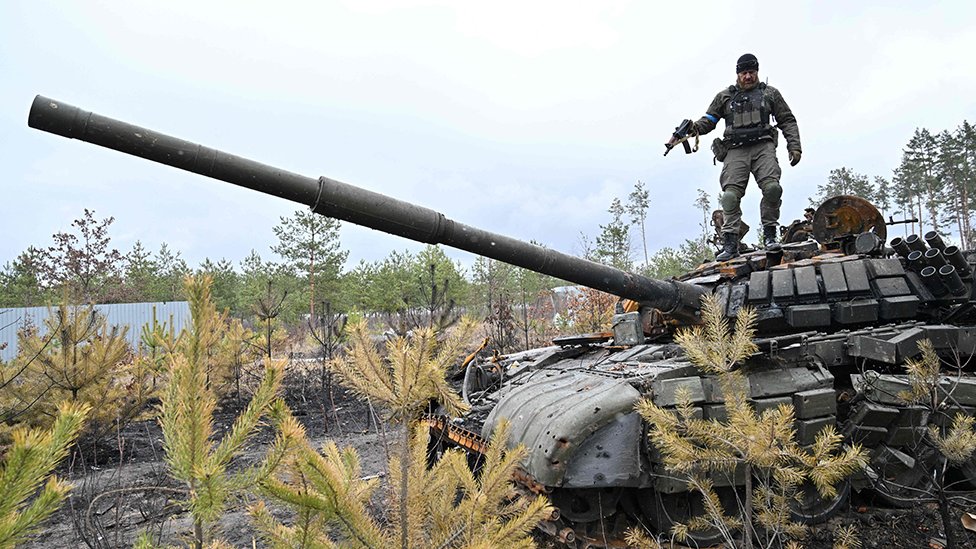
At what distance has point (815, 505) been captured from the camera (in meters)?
4.93

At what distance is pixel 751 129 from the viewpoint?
7.15m

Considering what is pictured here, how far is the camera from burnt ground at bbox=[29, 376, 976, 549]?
4.71 meters

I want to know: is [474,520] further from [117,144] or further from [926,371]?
[926,371]

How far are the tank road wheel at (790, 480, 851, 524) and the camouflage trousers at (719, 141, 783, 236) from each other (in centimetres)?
305

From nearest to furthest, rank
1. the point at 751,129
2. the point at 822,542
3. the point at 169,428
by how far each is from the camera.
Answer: the point at 169,428 → the point at 822,542 → the point at 751,129

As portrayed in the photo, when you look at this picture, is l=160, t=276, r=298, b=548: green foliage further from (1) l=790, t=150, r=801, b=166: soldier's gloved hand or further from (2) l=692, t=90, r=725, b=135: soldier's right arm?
(1) l=790, t=150, r=801, b=166: soldier's gloved hand

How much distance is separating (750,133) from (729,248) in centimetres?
143

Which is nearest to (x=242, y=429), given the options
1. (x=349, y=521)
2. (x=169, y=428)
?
(x=169, y=428)

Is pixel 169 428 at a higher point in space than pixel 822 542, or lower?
higher

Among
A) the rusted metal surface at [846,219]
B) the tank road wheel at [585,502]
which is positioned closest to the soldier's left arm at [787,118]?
the rusted metal surface at [846,219]

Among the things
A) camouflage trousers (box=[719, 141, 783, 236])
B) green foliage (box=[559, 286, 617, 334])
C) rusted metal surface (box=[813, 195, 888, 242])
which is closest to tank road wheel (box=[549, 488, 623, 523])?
camouflage trousers (box=[719, 141, 783, 236])

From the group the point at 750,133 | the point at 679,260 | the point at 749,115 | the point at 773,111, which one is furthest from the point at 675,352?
the point at 679,260

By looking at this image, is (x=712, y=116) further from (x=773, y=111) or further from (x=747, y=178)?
(x=747, y=178)

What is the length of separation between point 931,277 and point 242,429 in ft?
20.3
